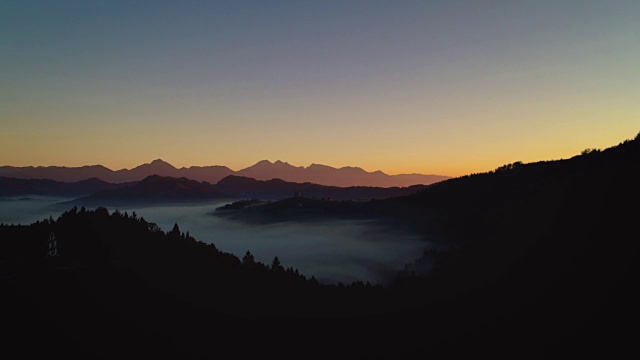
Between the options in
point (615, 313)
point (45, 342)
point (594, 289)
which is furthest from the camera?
point (594, 289)

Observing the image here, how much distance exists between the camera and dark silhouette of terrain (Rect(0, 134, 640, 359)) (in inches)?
3976

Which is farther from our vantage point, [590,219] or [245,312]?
[245,312]

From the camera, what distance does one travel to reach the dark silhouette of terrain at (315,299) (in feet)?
331

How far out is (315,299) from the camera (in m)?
191

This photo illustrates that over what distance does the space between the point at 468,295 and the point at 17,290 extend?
151967mm

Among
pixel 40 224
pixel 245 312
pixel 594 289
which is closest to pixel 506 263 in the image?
pixel 594 289

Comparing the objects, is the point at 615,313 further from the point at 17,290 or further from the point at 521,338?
the point at 17,290

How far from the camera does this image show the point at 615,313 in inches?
4301

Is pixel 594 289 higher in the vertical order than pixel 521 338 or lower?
higher

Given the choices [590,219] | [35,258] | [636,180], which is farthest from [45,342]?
[636,180]

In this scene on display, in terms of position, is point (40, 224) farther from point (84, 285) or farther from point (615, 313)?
point (615, 313)

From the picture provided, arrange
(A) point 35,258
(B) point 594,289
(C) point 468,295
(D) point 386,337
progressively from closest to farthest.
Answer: (A) point 35,258, (B) point 594,289, (D) point 386,337, (C) point 468,295

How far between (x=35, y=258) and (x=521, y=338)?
13525cm

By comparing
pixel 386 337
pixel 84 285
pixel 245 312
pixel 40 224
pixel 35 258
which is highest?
pixel 40 224
